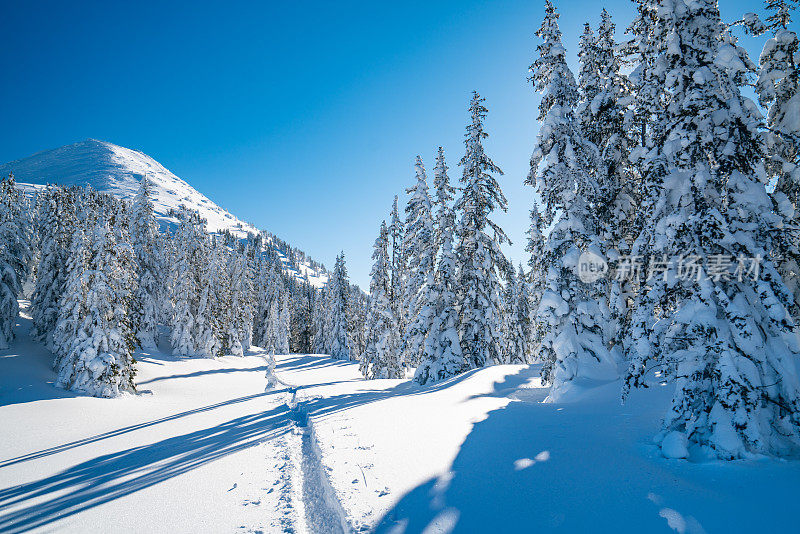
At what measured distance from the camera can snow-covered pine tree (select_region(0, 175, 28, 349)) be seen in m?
24.6

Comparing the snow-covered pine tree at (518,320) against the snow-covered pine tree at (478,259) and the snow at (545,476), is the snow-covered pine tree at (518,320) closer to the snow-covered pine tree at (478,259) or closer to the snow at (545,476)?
the snow-covered pine tree at (478,259)

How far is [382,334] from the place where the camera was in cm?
3023

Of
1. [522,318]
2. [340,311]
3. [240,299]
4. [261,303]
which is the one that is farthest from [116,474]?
[261,303]

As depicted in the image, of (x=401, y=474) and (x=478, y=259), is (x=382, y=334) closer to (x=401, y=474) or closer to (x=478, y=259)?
(x=478, y=259)

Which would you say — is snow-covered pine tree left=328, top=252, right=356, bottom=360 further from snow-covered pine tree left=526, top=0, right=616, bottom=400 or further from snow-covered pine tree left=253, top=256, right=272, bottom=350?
snow-covered pine tree left=526, top=0, right=616, bottom=400

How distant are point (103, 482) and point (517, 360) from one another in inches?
1565

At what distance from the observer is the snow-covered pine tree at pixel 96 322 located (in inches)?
768

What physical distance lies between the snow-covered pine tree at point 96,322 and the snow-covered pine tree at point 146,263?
18.0 m

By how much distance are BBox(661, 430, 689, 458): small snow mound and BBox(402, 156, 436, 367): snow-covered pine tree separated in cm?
1575

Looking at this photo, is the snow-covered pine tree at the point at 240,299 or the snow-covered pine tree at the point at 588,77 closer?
the snow-covered pine tree at the point at 588,77

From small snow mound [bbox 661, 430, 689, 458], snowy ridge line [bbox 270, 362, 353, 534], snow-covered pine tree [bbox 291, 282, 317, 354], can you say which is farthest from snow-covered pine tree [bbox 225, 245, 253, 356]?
small snow mound [bbox 661, 430, 689, 458]

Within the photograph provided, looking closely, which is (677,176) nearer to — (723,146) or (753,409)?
(723,146)

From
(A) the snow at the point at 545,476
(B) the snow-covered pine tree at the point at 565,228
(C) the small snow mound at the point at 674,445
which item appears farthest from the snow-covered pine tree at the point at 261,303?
(C) the small snow mound at the point at 674,445

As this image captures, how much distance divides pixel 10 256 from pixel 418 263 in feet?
96.7
